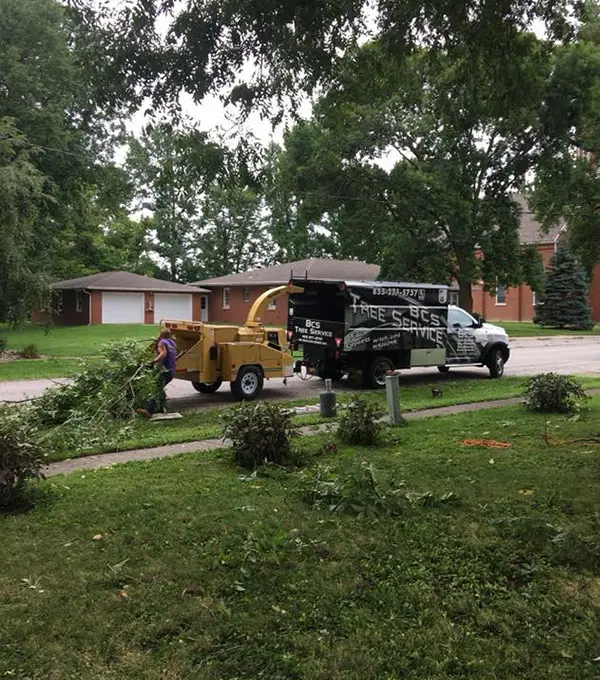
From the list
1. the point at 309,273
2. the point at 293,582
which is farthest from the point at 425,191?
the point at 293,582

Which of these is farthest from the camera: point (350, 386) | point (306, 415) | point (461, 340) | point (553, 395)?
point (461, 340)

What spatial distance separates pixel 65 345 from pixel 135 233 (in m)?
36.2

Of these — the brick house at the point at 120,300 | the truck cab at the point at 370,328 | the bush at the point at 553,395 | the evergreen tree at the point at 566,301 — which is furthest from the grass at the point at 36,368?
the evergreen tree at the point at 566,301

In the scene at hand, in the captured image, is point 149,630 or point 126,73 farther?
point 126,73

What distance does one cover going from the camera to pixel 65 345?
94.0ft

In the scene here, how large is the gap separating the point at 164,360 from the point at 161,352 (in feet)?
0.53

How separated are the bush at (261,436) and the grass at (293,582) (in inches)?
17.6

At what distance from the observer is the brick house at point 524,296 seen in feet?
175

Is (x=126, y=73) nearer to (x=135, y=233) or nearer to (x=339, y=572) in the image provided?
(x=339, y=572)

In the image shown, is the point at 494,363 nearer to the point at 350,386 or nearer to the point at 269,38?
the point at 350,386

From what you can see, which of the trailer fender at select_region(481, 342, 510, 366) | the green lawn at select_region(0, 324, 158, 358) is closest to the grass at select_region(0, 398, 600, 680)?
the trailer fender at select_region(481, 342, 510, 366)

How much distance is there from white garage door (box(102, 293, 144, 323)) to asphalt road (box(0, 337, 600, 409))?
1137 inches

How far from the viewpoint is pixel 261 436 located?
23.5 ft

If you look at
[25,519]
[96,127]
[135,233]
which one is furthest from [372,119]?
[135,233]
